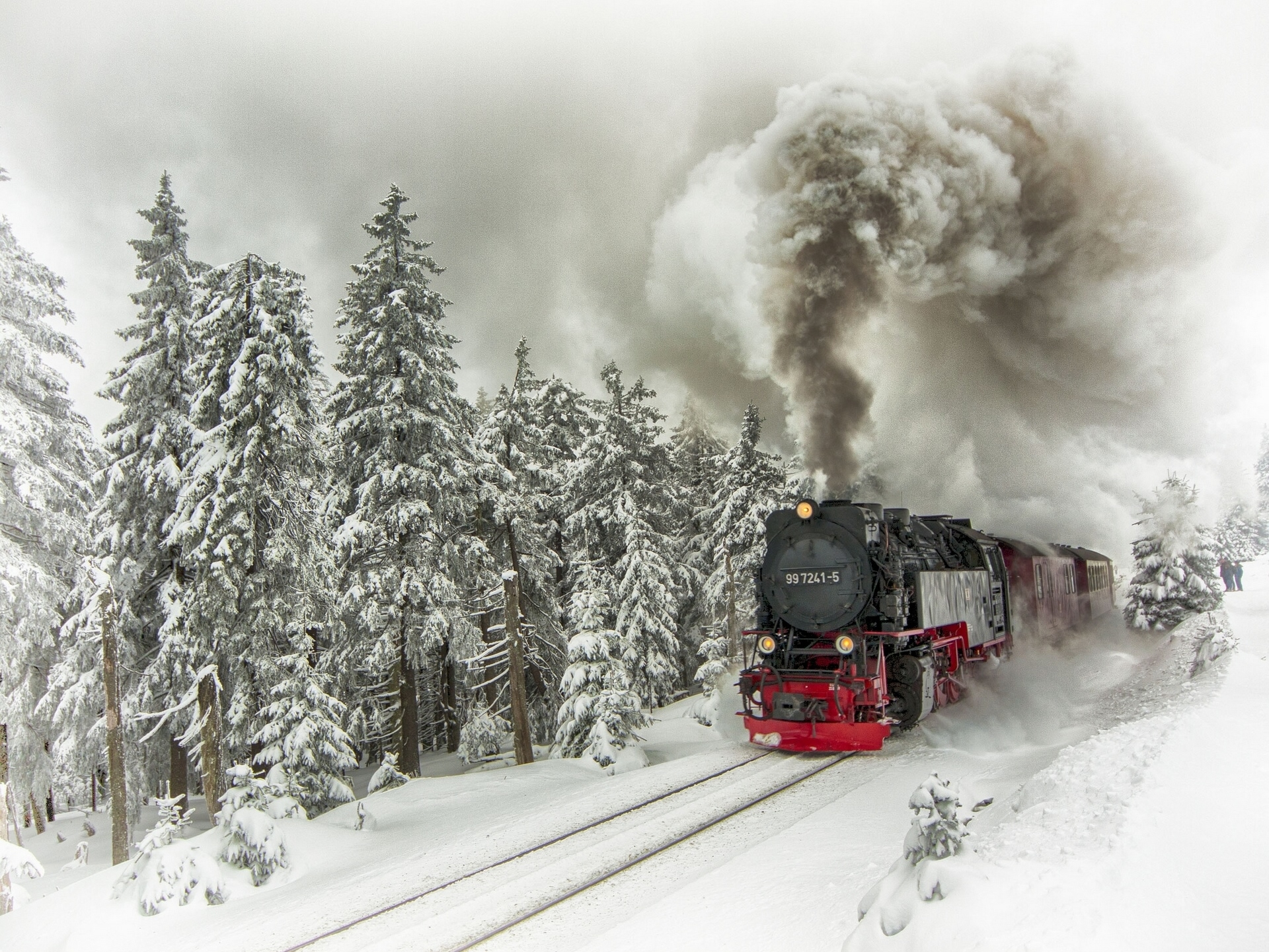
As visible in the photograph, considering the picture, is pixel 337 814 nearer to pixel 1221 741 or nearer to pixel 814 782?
pixel 814 782

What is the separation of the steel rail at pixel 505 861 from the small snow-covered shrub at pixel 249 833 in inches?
96.7

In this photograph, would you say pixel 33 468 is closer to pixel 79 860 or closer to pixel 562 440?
pixel 79 860

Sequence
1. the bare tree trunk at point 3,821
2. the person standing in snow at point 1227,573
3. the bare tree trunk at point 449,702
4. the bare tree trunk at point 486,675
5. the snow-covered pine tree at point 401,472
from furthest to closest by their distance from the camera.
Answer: the person standing in snow at point 1227,573
the bare tree trunk at point 449,702
the bare tree trunk at point 486,675
the snow-covered pine tree at point 401,472
the bare tree trunk at point 3,821

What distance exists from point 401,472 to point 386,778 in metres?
6.49

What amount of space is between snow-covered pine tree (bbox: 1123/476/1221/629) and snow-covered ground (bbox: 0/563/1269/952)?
1142 cm

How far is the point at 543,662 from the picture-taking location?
2092 centimetres

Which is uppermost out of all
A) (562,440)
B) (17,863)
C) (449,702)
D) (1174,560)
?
(562,440)

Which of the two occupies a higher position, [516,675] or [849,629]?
[849,629]

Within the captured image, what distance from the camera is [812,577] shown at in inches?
495

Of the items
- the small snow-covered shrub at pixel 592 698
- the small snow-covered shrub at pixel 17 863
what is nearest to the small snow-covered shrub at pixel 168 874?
the small snow-covered shrub at pixel 17 863

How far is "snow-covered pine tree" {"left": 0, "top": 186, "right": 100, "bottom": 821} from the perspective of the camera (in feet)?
39.6

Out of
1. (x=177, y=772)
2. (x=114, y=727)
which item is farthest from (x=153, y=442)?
(x=177, y=772)

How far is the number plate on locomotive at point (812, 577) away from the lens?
1232cm

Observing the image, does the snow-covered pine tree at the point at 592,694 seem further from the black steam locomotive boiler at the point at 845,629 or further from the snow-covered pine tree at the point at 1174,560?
the snow-covered pine tree at the point at 1174,560
